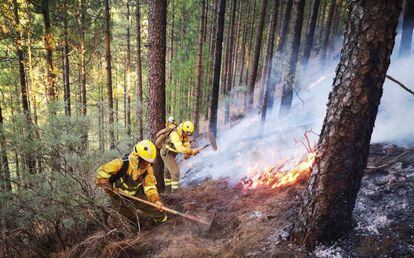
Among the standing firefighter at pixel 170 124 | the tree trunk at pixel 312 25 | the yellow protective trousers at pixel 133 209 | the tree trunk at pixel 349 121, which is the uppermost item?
the tree trunk at pixel 312 25

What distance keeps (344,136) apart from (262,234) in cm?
218

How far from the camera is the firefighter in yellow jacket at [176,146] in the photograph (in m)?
7.89

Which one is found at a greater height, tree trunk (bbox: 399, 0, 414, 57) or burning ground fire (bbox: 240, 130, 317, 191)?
tree trunk (bbox: 399, 0, 414, 57)

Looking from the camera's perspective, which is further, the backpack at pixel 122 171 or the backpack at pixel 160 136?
the backpack at pixel 160 136

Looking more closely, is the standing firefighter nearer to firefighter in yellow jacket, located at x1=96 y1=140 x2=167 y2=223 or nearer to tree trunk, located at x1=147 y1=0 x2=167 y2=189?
tree trunk, located at x1=147 y1=0 x2=167 y2=189

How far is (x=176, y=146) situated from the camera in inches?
309

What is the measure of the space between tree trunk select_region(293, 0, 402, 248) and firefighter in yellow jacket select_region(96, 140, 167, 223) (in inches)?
133

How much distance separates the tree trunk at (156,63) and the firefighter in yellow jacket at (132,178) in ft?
5.72

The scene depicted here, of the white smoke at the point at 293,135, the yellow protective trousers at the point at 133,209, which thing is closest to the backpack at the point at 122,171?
the yellow protective trousers at the point at 133,209

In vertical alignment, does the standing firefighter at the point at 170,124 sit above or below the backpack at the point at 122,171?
above

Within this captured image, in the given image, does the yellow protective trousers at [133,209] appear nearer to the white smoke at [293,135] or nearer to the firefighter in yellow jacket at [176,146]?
the firefighter in yellow jacket at [176,146]

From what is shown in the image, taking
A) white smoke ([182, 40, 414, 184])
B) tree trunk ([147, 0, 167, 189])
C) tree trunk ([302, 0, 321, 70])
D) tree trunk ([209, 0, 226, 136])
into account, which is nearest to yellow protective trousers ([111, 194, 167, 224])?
tree trunk ([147, 0, 167, 189])

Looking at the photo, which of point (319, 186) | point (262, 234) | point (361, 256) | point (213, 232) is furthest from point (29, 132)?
point (361, 256)

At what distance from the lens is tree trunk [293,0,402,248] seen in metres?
2.97
